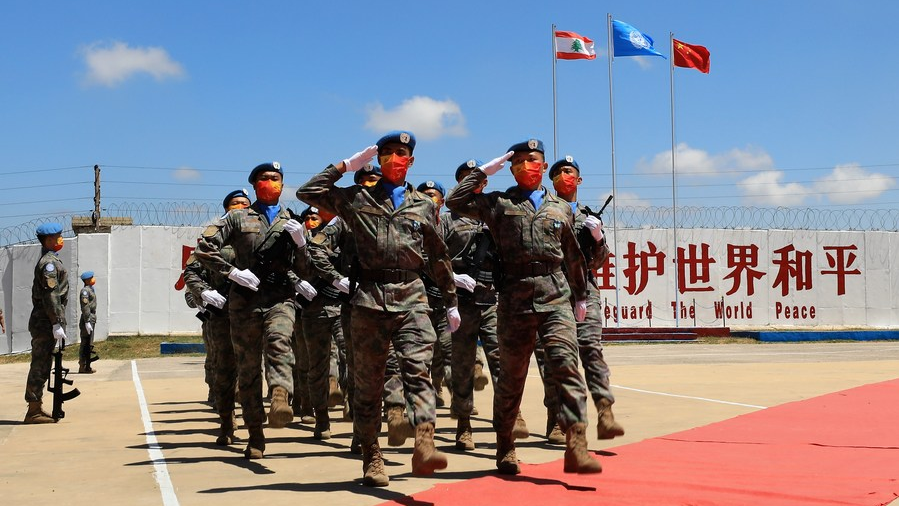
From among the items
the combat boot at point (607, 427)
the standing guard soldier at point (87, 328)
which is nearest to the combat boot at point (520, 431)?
the combat boot at point (607, 427)

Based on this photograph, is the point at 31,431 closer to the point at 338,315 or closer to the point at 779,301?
the point at 338,315

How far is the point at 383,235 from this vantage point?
6266 mm

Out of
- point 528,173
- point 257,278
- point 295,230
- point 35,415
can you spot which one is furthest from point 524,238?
point 35,415

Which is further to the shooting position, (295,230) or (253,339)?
(253,339)

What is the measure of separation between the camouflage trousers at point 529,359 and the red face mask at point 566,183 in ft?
5.56

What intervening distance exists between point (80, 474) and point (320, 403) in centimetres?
237

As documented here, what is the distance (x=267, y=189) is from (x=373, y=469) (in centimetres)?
261

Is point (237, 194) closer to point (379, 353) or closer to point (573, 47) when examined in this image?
point (379, 353)

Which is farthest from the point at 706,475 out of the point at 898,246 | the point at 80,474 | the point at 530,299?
the point at 898,246

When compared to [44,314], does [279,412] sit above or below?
below

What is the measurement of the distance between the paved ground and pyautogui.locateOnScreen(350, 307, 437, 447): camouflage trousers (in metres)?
0.46

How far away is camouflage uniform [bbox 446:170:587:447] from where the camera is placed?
21.2ft

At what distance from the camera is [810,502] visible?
5.35 metres

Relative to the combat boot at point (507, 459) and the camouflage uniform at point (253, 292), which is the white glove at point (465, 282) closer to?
the camouflage uniform at point (253, 292)
